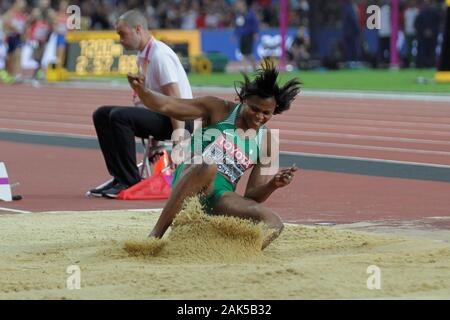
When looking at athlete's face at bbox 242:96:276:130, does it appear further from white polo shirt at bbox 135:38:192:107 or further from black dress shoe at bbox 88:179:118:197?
black dress shoe at bbox 88:179:118:197

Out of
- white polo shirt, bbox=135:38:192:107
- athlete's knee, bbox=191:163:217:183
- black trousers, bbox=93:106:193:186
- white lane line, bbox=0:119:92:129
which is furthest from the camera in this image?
white lane line, bbox=0:119:92:129

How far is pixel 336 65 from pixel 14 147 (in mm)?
17524

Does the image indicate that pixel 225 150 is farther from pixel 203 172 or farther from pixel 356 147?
pixel 356 147

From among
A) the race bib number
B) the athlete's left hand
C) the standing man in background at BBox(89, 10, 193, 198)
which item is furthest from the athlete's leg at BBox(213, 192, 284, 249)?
the standing man in background at BBox(89, 10, 193, 198)

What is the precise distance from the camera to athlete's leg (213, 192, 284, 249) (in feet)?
23.8

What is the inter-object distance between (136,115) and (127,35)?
26.5 inches

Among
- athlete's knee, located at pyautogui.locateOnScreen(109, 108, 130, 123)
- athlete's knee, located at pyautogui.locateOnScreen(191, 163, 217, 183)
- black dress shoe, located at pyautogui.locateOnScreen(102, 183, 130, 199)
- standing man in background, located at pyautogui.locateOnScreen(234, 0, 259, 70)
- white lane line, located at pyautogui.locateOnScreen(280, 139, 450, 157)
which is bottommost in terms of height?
standing man in background, located at pyautogui.locateOnScreen(234, 0, 259, 70)

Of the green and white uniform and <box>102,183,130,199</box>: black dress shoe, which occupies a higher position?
the green and white uniform

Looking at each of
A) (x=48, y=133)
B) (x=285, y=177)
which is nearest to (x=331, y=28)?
(x=48, y=133)

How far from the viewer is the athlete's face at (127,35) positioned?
997 centimetres

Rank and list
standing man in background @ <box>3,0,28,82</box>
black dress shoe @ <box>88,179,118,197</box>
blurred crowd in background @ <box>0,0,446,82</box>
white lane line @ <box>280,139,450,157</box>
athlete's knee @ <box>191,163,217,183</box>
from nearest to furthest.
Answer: athlete's knee @ <box>191,163,217,183</box>, black dress shoe @ <box>88,179,118,197</box>, white lane line @ <box>280,139,450,157</box>, standing man in background @ <box>3,0,28,82</box>, blurred crowd in background @ <box>0,0,446,82</box>

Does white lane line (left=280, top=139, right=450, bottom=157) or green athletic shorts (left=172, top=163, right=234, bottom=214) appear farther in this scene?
white lane line (left=280, top=139, right=450, bottom=157)

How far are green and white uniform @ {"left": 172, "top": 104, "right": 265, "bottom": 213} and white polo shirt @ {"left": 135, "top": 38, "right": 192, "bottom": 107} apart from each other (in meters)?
2.49

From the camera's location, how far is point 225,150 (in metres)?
7.31
